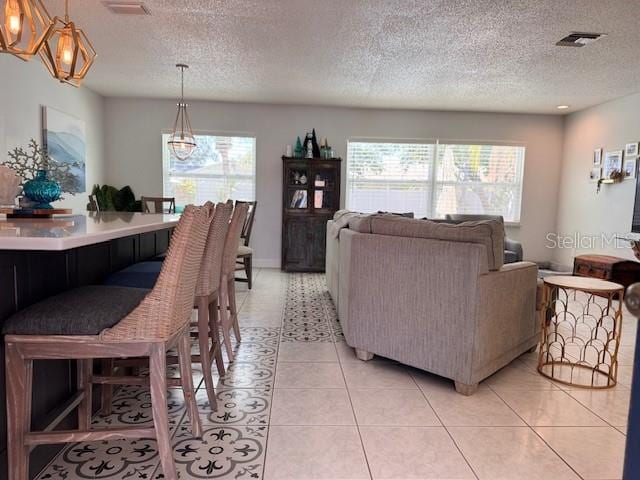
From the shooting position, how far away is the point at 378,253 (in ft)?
8.38

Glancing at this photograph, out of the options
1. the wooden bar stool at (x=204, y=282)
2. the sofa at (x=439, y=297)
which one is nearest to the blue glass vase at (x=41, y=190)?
the wooden bar stool at (x=204, y=282)

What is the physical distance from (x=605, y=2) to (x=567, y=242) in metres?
4.32

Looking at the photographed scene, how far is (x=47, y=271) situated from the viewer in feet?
5.19

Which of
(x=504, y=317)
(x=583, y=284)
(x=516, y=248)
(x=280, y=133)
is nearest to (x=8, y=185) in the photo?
(x=504, y=317)

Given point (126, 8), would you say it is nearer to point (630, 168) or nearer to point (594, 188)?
point (630, 168)

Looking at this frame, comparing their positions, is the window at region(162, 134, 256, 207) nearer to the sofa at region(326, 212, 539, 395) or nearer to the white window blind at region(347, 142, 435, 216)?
the white window blind at region(347, 142, 435, 216)

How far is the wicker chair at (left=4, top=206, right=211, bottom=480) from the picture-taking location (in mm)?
1261

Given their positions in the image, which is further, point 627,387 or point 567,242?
point 567,242

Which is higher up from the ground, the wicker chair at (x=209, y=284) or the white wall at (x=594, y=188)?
the white wall at (x=594, y=188)

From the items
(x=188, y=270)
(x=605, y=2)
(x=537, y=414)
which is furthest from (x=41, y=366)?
(x=605, y=2)

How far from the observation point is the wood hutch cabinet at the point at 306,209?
5.96 m

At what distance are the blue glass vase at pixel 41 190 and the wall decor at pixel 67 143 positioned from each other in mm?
2626

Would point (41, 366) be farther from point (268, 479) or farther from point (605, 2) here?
point (605, 2)

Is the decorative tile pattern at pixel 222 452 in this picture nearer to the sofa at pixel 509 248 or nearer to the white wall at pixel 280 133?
the sofa at pixel 509 248
